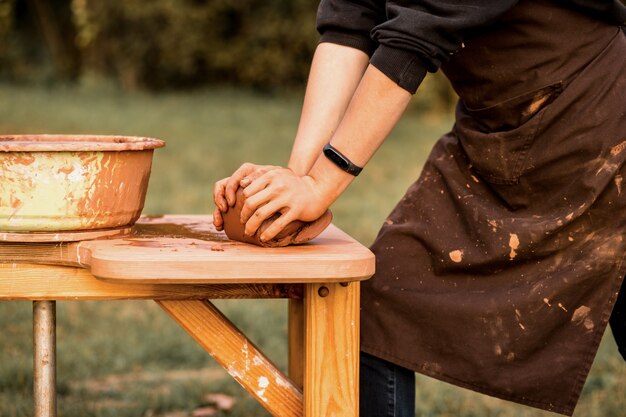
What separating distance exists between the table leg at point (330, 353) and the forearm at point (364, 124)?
0.60 feet

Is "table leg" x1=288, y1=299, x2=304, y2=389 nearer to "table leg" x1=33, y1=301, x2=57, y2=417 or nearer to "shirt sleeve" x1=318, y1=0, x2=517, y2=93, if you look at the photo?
"table leg" x1=33, y1=301, x2=57, y2=417

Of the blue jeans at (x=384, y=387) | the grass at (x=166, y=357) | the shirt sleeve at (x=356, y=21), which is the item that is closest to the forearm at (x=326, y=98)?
the shirt sleeve at (x=356, y=21)

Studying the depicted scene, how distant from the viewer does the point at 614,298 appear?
1651 millimetres

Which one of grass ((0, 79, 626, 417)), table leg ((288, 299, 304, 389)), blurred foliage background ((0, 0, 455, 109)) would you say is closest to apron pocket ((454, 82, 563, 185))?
table leg ((288, 299, 304, 389))

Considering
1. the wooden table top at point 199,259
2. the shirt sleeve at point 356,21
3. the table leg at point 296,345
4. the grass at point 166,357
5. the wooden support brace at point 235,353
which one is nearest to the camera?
the wooden table top at point 199,259

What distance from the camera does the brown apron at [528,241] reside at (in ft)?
5.43

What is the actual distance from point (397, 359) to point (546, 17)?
670 millimetres

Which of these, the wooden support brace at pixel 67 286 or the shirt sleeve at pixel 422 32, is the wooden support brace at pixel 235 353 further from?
the shirt sleeve at pixel 422 32

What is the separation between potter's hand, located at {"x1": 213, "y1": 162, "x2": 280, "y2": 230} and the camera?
158 centimetres

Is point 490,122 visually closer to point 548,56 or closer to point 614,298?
point 548,56

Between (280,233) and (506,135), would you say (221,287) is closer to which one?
(280,233)

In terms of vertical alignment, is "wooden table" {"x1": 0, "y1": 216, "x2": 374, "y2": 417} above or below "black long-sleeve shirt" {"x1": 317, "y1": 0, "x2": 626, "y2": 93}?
Answer: below

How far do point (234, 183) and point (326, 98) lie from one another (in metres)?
0.31

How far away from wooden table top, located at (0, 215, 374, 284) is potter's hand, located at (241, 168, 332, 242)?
0.16 feet
